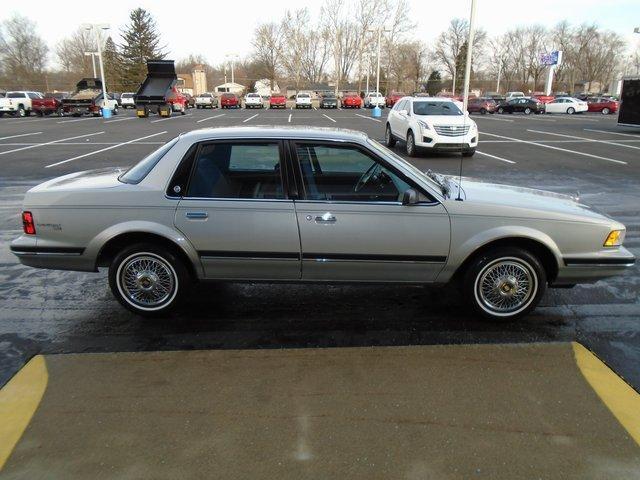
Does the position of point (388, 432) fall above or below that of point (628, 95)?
below

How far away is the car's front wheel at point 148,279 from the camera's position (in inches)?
157

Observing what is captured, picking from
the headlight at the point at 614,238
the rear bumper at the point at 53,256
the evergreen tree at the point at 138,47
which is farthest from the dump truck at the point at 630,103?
the evergreen tree at the point at 138,47

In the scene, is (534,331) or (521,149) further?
(521,149)

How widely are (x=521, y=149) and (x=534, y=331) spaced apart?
46.9 feet

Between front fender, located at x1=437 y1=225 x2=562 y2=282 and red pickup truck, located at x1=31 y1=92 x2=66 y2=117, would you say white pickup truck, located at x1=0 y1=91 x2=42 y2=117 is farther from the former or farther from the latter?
front fender, located at x1=437 y1=225 x2=562 y2=282

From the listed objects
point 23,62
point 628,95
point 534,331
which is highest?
point 23,62

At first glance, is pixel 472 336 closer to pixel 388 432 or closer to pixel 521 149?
pixel 388 432

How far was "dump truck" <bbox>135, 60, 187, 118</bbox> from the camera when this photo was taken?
33.1 meters

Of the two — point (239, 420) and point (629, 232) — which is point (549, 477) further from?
point (629, 232)

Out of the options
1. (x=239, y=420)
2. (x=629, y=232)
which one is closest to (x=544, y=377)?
(x=239, y=420)

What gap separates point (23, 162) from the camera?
13.4m

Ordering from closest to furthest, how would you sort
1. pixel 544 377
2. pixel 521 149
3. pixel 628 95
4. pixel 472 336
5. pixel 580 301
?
pixel 544 377 < pixel 472 336 < pixel 580 301 < pixel 521 149 < pixel 628 95

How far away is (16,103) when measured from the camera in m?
36.1

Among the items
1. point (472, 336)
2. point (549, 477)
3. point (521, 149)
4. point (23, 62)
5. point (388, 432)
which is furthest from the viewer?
point (23, 62)
